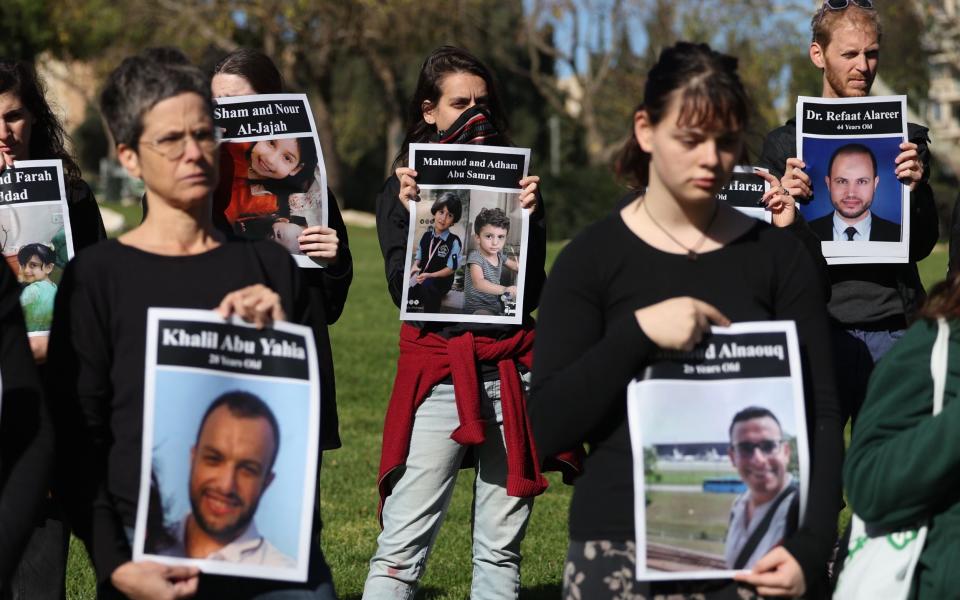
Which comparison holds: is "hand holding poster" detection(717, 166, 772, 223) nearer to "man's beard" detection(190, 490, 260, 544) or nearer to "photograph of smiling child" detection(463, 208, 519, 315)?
"photograph of smiling child" detection(463, 208, 519, 315)

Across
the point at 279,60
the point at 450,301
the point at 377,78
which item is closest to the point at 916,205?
the point at 450,301

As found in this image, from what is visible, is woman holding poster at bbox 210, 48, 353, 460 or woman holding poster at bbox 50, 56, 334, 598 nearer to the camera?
woman holding poster at bbox 50, 56, 334, 598

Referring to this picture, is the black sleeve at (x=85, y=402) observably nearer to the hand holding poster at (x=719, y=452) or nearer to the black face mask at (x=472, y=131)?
the hand holding poster at (x=719, y=452)

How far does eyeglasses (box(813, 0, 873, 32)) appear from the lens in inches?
203

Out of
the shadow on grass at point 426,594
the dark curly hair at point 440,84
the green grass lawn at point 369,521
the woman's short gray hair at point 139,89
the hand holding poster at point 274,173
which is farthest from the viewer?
the green grass lawn at point 369,521

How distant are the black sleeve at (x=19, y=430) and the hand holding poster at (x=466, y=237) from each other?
7.02 feet

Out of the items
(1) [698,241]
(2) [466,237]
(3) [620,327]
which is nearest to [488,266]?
(2) [466,237]

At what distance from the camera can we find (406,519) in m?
5.19

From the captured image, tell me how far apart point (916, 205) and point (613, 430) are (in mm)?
2347

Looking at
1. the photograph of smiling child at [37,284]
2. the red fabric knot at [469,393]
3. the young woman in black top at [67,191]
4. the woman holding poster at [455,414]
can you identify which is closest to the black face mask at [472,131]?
the woman holding poster at [455,414]

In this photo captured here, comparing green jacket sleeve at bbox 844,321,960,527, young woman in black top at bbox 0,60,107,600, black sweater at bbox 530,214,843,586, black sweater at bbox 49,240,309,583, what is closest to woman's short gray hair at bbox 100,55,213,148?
black sweater at bbox 49,240,309,583

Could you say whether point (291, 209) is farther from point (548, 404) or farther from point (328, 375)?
point (548, 404)

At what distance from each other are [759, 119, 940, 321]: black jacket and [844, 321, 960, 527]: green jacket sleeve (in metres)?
1.98

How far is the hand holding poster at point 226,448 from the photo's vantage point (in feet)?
10.2
